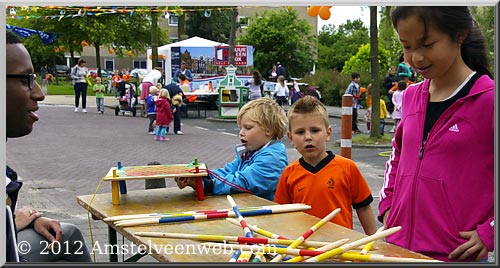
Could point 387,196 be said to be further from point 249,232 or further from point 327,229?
point 249,232

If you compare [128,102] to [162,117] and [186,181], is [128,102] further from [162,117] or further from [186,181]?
[186,181]

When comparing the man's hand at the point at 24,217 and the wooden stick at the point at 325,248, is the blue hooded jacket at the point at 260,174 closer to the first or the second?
the man's hand at the point at 24,217

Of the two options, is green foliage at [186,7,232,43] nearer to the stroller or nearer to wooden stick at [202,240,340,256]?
the stroller

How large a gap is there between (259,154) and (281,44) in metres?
27.8

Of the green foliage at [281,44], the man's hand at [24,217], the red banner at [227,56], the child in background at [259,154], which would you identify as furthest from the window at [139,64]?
the man's hand at [24,217]

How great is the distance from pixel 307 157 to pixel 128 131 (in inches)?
508

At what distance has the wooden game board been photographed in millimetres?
3092

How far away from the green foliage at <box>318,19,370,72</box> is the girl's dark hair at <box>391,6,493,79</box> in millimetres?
30479

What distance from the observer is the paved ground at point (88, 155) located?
7.41 m

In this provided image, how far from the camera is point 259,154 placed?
358 cm

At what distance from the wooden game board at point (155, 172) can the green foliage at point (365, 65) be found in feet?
63.4

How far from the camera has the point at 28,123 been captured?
2.25m

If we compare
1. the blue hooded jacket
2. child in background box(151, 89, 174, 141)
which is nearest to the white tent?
child in background box(151, 89, 174, 141)

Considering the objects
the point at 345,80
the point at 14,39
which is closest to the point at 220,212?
the point at 14,39
